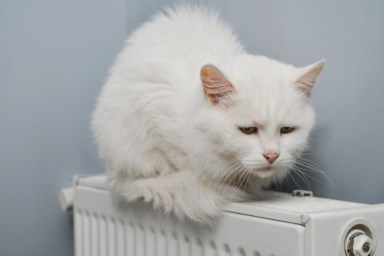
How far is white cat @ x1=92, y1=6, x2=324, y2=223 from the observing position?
0.96 meters

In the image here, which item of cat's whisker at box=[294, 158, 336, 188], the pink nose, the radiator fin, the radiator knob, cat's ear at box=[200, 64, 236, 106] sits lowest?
the radiator fin

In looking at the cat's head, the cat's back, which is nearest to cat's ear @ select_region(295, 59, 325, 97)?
the cat's head

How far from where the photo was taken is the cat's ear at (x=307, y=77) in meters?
0.98

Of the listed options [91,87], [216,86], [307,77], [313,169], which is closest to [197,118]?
[216,86]

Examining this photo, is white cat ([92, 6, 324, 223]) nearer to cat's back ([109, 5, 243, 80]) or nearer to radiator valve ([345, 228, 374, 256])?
cat's back ([109, 5, 243, 80])

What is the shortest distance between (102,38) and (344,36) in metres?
0.82

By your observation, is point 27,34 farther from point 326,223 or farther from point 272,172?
point 326,223

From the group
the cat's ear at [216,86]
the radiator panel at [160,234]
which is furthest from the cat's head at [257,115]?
the radiator panel at [160,234]

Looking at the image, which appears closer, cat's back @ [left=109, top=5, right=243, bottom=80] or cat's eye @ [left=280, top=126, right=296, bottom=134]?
cat's eye @ [left=280, top=126, right=296, bottom=134]

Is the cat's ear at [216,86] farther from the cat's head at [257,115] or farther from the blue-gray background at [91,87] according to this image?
the blue-gray background at [91,87]

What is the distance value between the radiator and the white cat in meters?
0.05

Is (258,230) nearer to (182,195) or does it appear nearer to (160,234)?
(182,195)

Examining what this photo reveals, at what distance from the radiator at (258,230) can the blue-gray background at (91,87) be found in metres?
0.15

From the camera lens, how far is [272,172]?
974 mm
